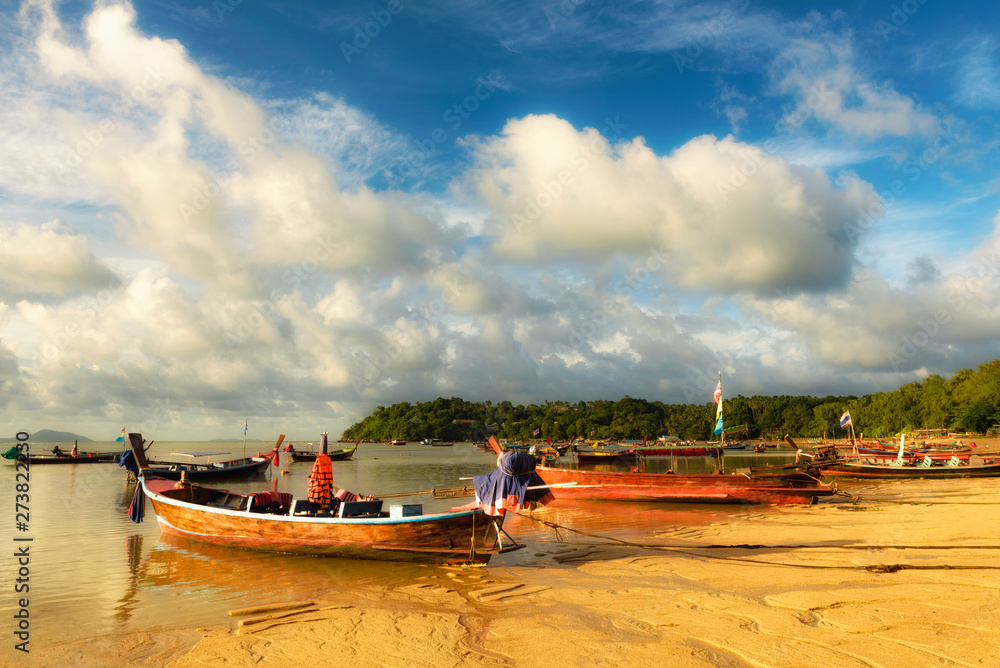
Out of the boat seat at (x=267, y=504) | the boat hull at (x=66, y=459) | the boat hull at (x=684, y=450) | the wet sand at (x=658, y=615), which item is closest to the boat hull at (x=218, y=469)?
the boat hull at (x=66, y=459)

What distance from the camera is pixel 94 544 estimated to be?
619 inches

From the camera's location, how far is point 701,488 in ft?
72.3

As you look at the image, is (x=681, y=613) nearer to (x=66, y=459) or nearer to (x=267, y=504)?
(x=267, y=504)

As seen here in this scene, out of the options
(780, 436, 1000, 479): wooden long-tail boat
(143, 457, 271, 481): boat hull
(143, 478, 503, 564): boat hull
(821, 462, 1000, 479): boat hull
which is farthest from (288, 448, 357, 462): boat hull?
(143, 478, 503, 564): boat hull

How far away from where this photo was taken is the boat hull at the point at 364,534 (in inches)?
460

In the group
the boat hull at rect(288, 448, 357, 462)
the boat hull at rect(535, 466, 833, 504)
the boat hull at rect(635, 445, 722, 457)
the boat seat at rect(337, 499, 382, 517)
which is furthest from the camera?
the boat hull at rect(288, 448, 357, 462)

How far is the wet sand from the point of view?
6.62 meters

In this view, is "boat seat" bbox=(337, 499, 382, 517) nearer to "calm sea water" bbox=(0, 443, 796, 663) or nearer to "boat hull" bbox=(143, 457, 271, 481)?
"calm sea water" bbox=(0, 443, 796, 663)

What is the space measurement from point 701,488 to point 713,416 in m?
122

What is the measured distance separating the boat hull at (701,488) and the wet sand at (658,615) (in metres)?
8.61

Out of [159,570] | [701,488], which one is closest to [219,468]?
[159,570]

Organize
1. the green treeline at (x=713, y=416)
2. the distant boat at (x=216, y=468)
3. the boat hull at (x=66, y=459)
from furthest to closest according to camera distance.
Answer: the green treeline at (x=713, y=416) < the boat hull at (x=66, y=459) < the distant boat at (x=216, y=468)

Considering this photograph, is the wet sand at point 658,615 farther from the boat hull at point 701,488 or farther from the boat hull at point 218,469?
the boat hull at point 218,469

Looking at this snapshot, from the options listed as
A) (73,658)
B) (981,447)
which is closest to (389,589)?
(73,658)
